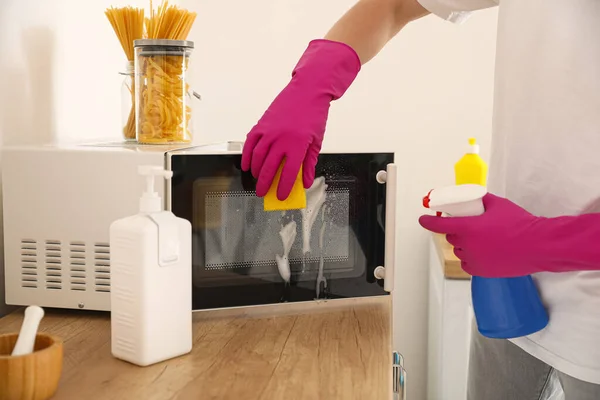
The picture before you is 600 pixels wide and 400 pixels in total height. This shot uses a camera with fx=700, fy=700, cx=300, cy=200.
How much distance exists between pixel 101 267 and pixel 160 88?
0.39 metres

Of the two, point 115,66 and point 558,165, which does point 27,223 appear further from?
point 558,165

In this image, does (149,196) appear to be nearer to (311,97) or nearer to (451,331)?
(311,97)

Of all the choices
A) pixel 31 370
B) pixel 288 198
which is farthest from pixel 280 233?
pixel 31 370

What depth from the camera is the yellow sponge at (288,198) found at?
112cm

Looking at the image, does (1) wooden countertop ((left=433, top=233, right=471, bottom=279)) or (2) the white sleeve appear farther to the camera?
(1) wooden countertop ((left=433, top=233, right=471, bottom=279))

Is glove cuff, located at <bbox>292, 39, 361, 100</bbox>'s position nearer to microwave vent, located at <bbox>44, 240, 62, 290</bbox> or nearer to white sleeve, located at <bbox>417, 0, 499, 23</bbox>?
white sleeve, located at <bbox>417, 0, 499, 23</bbox>

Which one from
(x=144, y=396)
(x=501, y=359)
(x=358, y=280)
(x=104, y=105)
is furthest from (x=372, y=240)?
(x=104, y=105)

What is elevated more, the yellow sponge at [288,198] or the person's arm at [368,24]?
the person's arm at [368,24]

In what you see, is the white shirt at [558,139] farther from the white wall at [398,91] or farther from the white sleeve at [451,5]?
the white wall at [398,91]

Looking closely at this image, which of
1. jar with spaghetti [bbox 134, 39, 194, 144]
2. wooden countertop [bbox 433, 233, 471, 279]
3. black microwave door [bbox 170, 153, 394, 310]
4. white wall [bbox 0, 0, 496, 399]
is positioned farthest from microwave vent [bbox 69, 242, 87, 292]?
white wall [bbox 0, 0, 496, 399]

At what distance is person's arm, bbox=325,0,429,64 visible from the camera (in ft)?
4.14

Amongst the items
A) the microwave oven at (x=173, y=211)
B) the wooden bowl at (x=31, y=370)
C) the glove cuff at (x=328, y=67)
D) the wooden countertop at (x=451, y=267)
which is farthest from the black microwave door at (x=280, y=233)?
the wooden countertop at (x=451, y=267)

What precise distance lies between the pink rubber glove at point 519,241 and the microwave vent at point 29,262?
0.66 m

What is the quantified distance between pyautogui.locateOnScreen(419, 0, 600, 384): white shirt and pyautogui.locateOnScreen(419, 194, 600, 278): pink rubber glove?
9 cm
